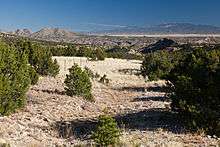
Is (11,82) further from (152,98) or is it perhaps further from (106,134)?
(152,98)

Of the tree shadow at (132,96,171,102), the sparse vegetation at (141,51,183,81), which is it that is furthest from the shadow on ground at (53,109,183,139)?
the sparse vegetation at (141,51,183,81)

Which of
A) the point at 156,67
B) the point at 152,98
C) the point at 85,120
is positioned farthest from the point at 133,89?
the point at 85,120

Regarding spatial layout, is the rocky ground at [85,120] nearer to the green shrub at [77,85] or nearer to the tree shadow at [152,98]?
the tree shadow at [152,98]

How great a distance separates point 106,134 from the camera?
13961 mm

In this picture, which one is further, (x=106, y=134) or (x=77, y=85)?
(x=77, y=85)

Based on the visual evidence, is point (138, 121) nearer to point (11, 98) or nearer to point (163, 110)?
point (163, 110)

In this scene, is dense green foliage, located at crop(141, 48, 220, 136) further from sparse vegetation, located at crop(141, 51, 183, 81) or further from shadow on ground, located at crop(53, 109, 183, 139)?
sparse vegetation, located at crop(141, 51, 183, 81)

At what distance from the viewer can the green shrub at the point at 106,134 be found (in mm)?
13891

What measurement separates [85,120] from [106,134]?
9.28 m

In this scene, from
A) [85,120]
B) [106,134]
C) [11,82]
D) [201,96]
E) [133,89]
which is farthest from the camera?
[133,89]

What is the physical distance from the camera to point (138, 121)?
22328 millimetres

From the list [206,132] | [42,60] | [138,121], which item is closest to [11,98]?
[138,121]

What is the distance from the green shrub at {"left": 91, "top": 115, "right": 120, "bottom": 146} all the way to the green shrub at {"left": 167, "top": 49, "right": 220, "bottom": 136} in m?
5.47

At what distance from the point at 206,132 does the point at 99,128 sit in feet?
20.0
